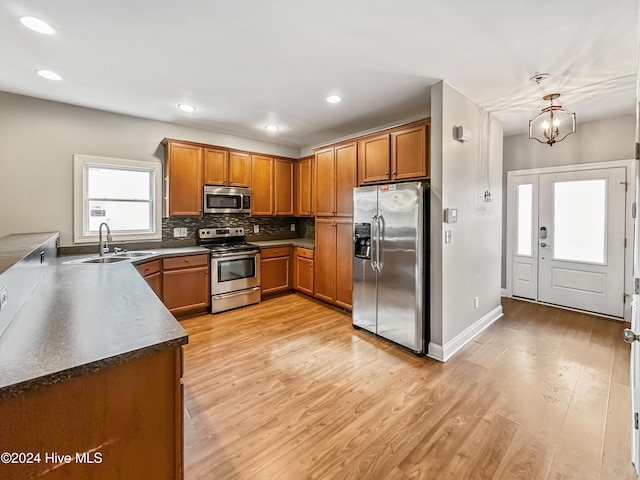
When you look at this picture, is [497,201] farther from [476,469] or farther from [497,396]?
[476,469]

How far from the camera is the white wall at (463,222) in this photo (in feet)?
9.22

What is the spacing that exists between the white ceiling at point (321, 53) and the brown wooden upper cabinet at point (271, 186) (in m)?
1.31

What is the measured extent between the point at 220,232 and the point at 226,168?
0.98 meters

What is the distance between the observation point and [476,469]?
161cm

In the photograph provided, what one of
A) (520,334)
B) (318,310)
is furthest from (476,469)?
(318,310)

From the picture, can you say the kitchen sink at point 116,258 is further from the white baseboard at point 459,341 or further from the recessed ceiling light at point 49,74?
the white baseboard at point 459,341

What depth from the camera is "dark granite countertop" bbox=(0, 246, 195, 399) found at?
2.88 feet

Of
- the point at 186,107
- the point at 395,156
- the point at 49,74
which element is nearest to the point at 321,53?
the point at 395,156

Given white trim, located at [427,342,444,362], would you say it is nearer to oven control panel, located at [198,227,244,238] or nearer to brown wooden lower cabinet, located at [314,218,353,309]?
brown wooden lower cabinet, located at [314,218,353,309]

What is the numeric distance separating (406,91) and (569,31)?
51.2 inches

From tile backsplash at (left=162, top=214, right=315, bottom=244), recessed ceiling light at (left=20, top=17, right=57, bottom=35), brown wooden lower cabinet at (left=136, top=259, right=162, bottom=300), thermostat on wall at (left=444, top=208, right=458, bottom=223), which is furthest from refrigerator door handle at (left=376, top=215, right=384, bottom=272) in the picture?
recessed ceiling light at (left=20, top=17, right=57, bottom=35)

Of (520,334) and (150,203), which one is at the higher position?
(150,203)

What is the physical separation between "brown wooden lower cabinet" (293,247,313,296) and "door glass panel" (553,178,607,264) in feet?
11.8

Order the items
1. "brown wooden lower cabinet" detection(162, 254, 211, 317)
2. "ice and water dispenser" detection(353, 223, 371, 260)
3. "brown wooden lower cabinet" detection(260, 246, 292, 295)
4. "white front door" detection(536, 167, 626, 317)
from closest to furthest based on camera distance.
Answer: "ice and water dispenser" detection(353, 223, 371, 260) < "brown wooden lower cabinet" detection(162, 254, 211, 317) < "white front door" detection(536, 167, 626, 317) < "brown wooden lower cabinet" detection(260, 246, 292, 295)
